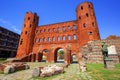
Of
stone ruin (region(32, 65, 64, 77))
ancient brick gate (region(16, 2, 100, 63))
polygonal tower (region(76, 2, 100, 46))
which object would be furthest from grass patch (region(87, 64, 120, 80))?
polygonal tower (region(76, 2, 100, 46))

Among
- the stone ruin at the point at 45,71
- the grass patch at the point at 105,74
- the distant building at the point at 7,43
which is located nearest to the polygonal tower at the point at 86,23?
the grass patch at the point at 105,74

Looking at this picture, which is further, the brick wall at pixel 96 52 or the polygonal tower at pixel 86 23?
the polygonal tower at pixel 86 23

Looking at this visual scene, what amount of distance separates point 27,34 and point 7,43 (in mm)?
16361

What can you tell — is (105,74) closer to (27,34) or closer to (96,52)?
(96,52)

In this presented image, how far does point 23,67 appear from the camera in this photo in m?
9.87

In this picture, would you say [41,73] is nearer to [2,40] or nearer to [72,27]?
[72,27]

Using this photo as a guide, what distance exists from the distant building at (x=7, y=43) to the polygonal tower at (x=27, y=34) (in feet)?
42.0

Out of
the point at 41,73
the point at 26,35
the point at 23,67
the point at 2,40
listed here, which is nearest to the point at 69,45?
the point at 26,35

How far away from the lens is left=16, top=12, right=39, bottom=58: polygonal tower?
26652 millimetres

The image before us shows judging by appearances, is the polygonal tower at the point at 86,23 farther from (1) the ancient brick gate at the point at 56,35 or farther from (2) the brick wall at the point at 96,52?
(2) the brick wall at the point at 96,52

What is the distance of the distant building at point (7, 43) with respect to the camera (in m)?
35.7

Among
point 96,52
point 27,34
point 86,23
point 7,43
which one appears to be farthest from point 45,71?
point 7,43

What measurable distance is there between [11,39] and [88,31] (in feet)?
115

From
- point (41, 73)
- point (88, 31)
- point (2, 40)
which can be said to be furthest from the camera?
point (2, 40)
